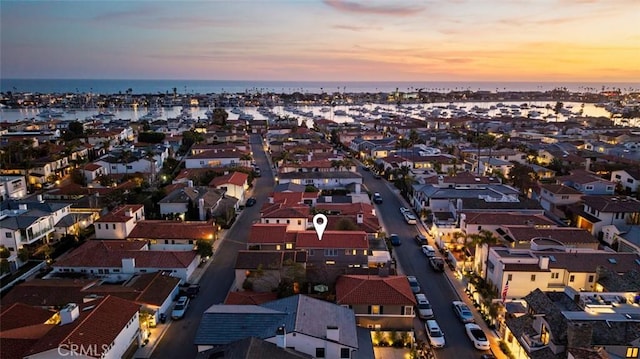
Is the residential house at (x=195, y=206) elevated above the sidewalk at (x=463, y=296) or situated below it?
→ above

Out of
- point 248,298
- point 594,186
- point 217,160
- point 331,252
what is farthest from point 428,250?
point 217,160

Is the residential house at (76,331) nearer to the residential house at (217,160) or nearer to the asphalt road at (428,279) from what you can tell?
the asphalt road at (428,279)

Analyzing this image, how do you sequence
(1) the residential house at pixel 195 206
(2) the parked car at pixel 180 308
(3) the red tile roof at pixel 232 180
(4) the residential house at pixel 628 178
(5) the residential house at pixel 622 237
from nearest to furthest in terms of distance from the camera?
(2) the parked car at pixel 180 308, (5) the residential house at pixel 622 237, (1) the residential house at pixel 195 206, (3) the red tile roof at pixel 232 180, (4) the residential house at pixel 628 178

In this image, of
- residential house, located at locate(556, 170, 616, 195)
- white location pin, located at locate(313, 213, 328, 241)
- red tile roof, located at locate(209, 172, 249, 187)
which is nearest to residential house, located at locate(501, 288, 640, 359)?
white location pin, located at locate(313, 213, 328, 241)

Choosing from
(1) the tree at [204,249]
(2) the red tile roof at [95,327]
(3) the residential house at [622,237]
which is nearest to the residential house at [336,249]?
(1) the tree at [204,249]

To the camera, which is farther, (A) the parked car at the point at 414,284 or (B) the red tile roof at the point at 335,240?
(B) the red tile roof at the point at 335,240

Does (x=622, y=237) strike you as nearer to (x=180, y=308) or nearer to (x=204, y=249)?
(x=204, y=249)

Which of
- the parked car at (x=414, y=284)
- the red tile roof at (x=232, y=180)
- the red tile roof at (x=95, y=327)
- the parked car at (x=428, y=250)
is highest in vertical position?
the red tile roof at (x=232, y=180)

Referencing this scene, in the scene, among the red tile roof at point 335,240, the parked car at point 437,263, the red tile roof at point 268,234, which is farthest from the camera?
the red tile roof at point 268,234
